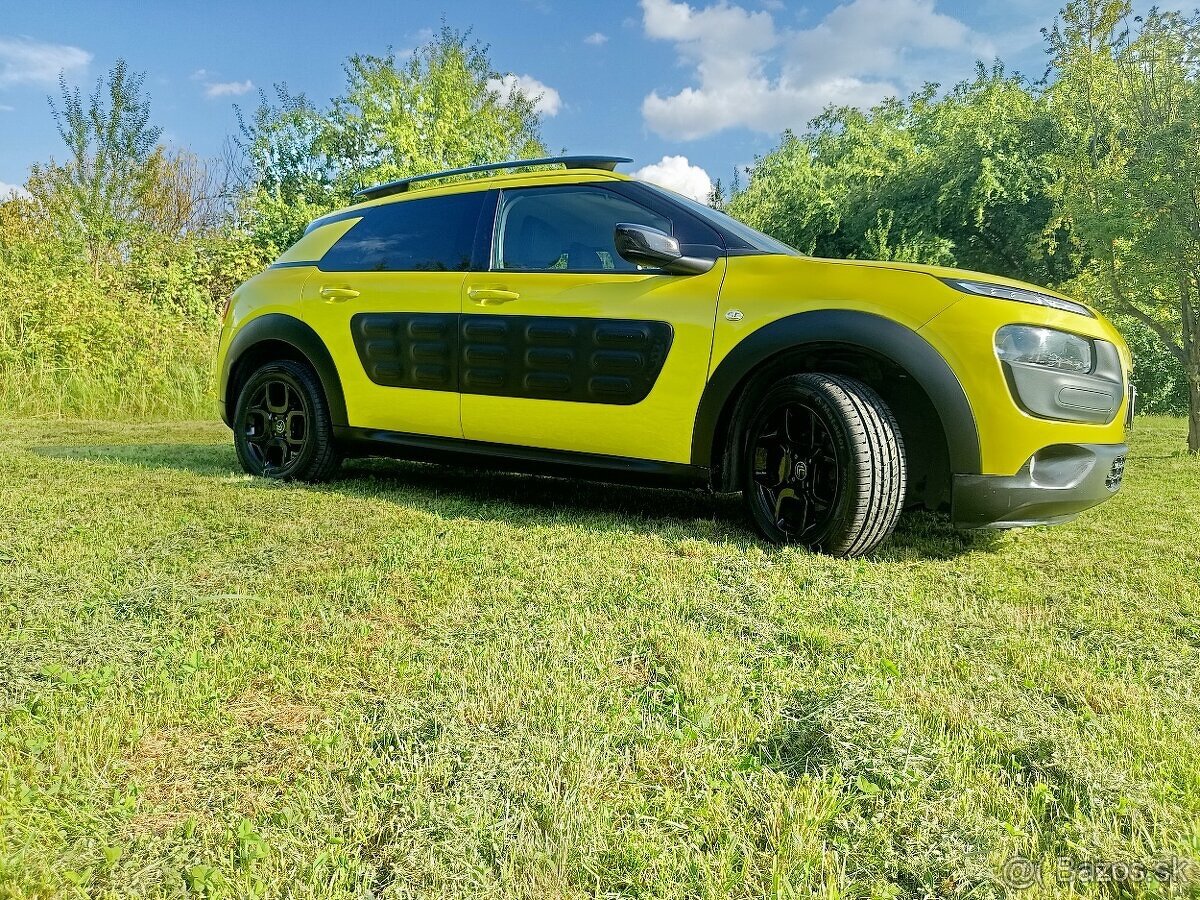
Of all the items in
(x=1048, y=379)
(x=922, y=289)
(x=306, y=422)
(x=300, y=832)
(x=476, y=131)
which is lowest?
(x=300, y=832)

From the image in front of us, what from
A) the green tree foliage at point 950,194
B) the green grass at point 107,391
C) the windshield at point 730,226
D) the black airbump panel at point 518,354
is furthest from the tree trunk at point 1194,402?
the green grass at point 107,391

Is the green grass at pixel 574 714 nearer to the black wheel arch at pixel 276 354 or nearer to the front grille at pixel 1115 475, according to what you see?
the front grille at pixel 1115 475

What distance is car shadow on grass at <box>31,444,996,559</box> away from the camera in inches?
147

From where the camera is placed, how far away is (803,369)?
3574mm

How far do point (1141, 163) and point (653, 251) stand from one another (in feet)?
25.2

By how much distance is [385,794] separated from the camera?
4.92 feet

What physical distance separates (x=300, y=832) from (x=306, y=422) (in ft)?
12.5

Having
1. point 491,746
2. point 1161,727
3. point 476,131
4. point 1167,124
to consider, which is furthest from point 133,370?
point 476,131

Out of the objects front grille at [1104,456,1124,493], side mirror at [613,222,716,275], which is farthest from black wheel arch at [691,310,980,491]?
front grille at [1104,456,1124,493]

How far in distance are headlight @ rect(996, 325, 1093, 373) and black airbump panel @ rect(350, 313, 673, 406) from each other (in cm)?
140

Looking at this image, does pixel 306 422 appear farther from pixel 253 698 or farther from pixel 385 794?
pixel 385 794

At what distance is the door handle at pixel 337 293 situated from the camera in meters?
4.71

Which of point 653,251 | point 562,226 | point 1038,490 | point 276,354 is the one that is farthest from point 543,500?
point 1038,490

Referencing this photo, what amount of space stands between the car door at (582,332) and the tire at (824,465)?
36 centimetres
